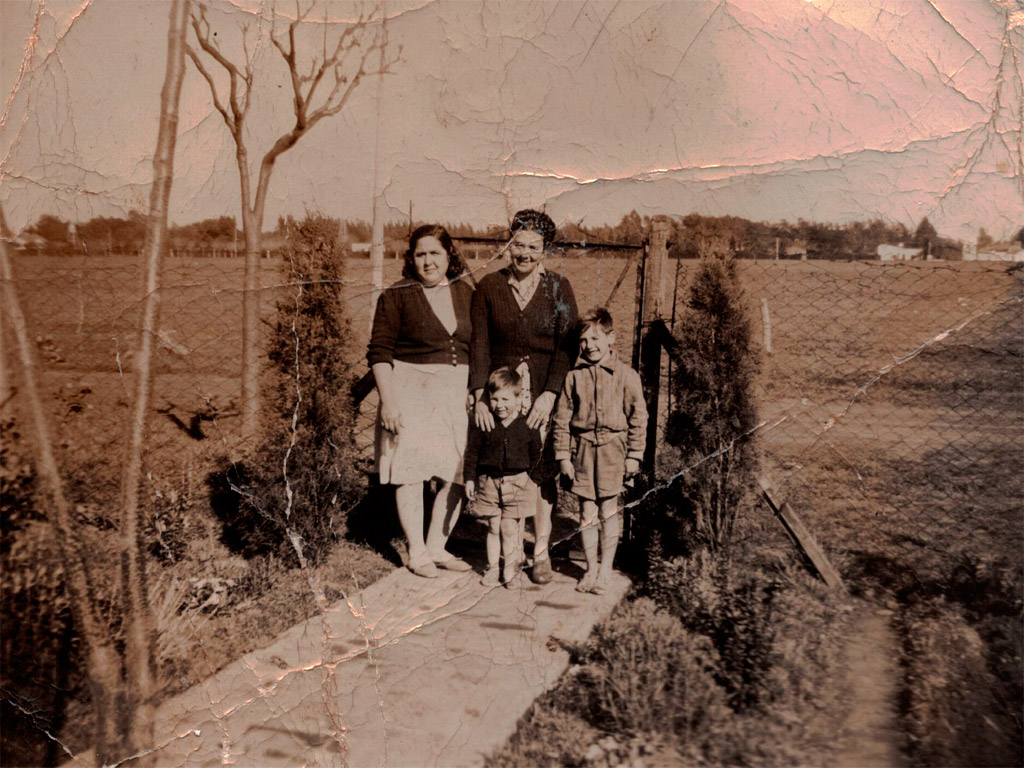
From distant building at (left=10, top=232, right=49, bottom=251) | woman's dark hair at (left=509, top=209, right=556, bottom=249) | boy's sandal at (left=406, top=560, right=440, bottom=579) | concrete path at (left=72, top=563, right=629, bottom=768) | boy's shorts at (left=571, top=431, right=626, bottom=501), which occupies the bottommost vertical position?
concrete path at (left=72, top=563, right=629, bottom=768)

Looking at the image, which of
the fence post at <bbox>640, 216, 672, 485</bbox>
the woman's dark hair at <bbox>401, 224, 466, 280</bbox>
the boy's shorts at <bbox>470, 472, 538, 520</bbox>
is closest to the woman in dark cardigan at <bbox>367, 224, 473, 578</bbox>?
the woman's dark hair at <bbox>401, 224, 466, 280</bbox>

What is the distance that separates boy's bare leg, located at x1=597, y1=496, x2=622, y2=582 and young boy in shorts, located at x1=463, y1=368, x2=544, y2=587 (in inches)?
9.4

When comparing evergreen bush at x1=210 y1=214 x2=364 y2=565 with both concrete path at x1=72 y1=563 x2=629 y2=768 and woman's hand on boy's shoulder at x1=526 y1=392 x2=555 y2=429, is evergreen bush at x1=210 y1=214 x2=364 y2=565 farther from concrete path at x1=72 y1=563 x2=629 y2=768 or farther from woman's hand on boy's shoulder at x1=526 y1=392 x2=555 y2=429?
woman's hand on boy's shoulder at x1=526 y1=392 x2=555 y2=429

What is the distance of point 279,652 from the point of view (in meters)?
2.69

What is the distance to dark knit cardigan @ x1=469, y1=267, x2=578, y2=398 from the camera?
246cm

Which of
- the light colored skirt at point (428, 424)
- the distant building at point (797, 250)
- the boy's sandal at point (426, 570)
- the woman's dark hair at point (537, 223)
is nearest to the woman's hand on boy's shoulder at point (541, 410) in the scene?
the light colored skirt at point (428, 424)

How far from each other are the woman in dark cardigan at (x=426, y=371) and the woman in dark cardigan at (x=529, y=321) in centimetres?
6

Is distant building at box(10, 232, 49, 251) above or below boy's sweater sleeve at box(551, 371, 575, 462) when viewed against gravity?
above

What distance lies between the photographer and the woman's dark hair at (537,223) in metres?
2.42

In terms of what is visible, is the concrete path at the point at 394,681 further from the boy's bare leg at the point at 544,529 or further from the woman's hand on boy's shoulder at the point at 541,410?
the woman's hand on boy's shoulder at the point at 541,410

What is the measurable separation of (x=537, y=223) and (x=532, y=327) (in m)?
0.33

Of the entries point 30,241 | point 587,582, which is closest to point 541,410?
point 587,582

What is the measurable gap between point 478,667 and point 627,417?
964 millimetres

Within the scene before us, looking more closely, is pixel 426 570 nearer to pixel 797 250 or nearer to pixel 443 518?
pixel 443 518
